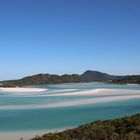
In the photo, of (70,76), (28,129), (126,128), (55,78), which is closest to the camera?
(126,128)

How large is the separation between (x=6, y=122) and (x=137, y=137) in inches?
524

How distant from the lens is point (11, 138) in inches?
614

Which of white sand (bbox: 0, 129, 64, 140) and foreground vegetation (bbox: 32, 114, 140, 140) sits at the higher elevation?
foreground vegetation (bbox: 32, 114, 140, 140)

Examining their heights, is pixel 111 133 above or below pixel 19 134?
above

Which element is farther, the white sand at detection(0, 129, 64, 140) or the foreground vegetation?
the white sand at detection(0, 129, 64, 140)

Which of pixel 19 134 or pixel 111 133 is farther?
pixel 19 134

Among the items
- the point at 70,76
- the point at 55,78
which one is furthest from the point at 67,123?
the point at 70,76

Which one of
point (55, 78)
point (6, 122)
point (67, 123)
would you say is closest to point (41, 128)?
point (67, 123)

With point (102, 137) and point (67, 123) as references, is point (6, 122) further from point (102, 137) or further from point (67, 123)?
point (102, 137)

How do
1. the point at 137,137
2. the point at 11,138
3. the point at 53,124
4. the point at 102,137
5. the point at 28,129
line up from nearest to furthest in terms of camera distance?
1. the point at 137,137
2. the point at 102,137
3. the point at 11,138
4. the point at 28,129
5. the point at 53,124

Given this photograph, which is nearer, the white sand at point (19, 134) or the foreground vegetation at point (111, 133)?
the foreground vegetation at point (111, 133)

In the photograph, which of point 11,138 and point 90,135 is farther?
point 11,138

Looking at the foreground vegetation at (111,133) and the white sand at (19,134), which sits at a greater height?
the foreground vegetation at (111,133)

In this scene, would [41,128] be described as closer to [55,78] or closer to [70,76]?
[55,78]
